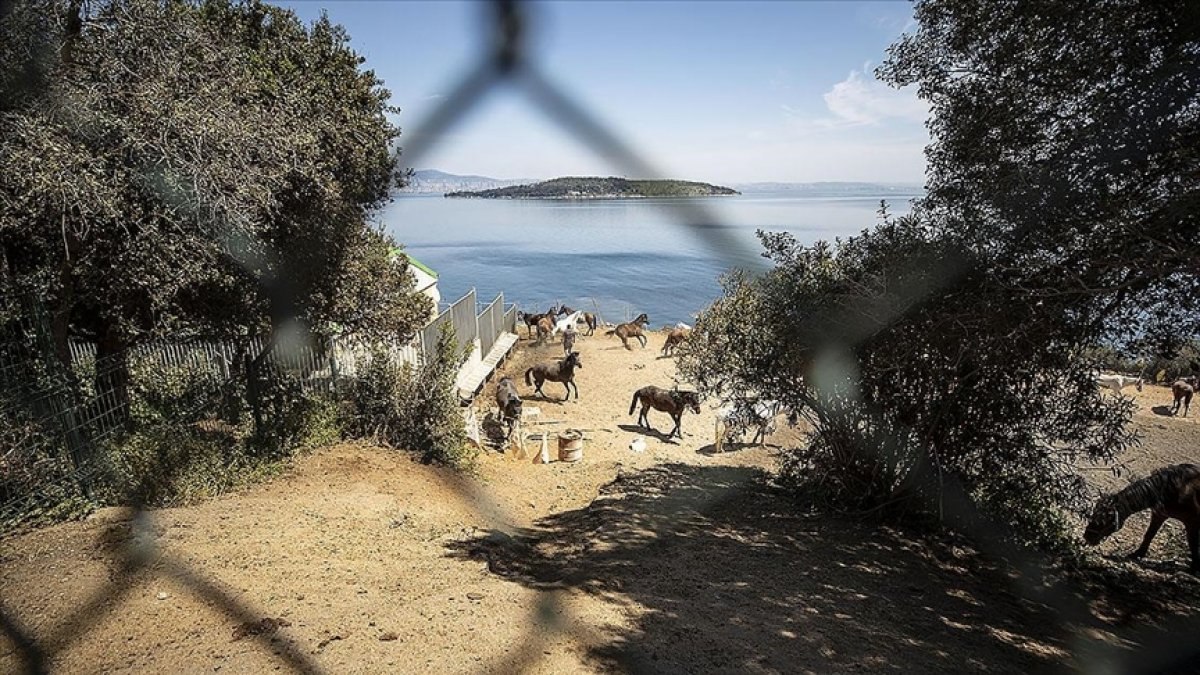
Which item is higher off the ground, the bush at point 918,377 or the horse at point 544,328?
the bush at point 918,377

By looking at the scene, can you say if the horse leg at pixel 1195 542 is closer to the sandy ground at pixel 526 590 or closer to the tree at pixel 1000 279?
the sandy ground at pixel 526 590

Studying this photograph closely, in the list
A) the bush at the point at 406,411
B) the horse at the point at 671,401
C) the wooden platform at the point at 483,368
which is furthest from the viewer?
the wooden platform at the point at 483,368

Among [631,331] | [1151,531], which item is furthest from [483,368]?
[1151,531]

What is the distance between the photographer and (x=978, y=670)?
329 centimetres

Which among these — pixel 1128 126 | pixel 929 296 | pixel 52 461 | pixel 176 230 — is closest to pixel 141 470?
pixel 52 461

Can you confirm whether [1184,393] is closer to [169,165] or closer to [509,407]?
[509,407]

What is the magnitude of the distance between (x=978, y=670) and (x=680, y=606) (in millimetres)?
1590

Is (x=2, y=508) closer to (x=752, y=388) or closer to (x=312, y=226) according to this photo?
(x=312, y=226)

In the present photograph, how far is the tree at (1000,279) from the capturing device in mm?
3066

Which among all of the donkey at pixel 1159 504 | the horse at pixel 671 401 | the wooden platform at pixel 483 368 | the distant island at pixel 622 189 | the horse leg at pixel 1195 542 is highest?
the distant island at pixel 622 189

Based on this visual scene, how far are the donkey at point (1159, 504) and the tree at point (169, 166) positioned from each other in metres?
6.76

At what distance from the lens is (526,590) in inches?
149

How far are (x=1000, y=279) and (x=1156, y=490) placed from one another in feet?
13.5

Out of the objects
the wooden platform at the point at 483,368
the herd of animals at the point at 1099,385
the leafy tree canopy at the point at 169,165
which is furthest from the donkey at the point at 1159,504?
the wooden platform at the point at 483,368
